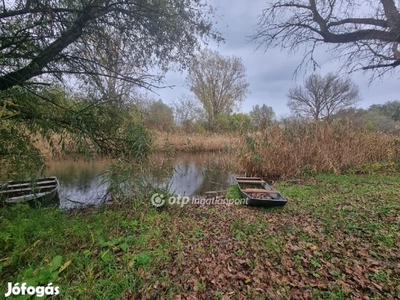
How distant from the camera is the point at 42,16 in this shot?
2400mm

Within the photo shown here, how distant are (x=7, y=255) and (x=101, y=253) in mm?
965

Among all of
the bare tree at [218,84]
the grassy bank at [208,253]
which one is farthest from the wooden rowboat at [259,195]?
the bare tree at [218,84]

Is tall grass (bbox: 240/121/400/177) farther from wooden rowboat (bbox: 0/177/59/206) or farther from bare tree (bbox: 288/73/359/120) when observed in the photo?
bare tree (bbox: 288/73/359/120)

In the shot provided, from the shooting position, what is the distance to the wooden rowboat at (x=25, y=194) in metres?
3.25

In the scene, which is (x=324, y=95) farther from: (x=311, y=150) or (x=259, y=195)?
(x=259, y=195)

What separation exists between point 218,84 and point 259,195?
59.7ft

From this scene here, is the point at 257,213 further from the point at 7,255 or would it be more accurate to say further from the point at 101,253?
the point at 7,255

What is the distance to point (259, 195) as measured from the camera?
4.39 metres

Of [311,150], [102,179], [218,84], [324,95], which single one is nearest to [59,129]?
[102,179]

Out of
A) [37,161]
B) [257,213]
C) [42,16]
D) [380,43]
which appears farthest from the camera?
[380,43]

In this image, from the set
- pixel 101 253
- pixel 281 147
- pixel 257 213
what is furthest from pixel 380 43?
pixel 101 253

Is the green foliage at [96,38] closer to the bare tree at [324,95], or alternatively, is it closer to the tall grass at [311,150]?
the tall grass at [311,150]

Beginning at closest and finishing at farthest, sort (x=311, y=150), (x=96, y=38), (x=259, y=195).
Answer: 1. (x=96, y=38)
2. (x=259, y=195)
3. (x=311, y=150)

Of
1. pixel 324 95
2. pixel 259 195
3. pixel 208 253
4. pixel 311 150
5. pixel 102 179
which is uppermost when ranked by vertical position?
pixel 324 95
